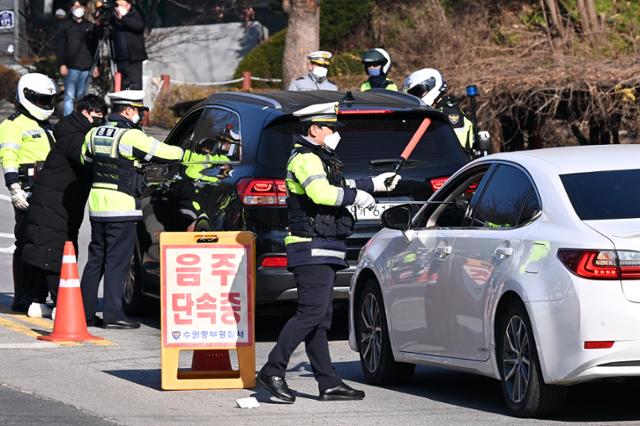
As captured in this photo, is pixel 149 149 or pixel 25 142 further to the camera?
pixel 25 142

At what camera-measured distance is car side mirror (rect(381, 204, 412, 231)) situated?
9.48m

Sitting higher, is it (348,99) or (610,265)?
(348,99)

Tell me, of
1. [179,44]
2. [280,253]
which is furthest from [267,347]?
[179,44]

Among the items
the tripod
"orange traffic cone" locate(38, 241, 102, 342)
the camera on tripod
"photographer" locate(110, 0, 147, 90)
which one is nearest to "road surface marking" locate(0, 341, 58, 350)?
"orange traffic cone" locate(38, 241, 102, 342)

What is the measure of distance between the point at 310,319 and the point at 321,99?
3523 millimetres

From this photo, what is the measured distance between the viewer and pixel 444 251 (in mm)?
9211

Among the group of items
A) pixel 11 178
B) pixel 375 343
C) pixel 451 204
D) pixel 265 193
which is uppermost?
pixel 451 204

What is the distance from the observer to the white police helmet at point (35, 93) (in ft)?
45.1

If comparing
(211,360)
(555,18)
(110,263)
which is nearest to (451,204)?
(211,360)

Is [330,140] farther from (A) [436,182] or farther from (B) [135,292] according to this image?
(B) [135,292]

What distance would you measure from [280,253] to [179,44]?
24.6 m

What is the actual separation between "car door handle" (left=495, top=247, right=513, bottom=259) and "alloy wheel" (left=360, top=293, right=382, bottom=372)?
67.5 inches

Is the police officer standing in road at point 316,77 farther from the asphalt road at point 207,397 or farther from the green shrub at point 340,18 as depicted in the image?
the green shrub at point 340,18

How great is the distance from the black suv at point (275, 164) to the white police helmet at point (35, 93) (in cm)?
156
